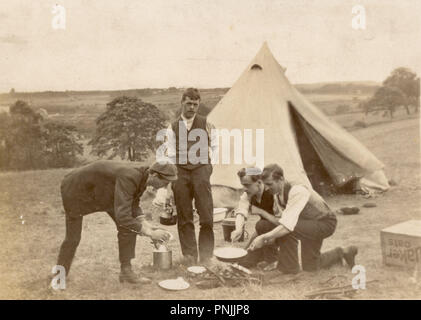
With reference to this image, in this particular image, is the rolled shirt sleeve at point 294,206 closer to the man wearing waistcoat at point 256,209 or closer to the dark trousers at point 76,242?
the man wearing waistcoat at point 256,209

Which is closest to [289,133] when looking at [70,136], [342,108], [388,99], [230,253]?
[342,108]

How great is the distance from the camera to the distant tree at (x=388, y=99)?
5.94m

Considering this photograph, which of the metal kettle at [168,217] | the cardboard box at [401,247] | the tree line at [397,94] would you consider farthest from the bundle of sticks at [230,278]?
the tree line at [397,94]

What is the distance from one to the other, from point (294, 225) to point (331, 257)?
59 centimetres

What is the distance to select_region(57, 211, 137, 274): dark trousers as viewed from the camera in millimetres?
5137

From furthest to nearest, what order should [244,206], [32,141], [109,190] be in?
1. [32,141]
2. [244,206]
3. [109,190]

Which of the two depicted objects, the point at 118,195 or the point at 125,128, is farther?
the point at 125,128

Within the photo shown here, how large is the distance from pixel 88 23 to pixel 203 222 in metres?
A: 2.66

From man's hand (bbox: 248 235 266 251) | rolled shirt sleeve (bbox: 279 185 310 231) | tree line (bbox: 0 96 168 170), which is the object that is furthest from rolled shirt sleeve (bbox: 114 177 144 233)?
rolled shirt sleeve (bbox: 279 185 310 231)

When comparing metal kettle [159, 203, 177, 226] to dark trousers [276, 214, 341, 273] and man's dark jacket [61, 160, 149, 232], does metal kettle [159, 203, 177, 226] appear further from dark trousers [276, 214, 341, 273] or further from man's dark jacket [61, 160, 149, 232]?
dark trousers [276, 214, 341, 273]

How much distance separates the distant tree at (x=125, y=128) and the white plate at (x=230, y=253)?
4.76 feet

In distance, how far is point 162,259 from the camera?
535cm

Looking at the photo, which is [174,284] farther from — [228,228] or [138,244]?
[228,228]

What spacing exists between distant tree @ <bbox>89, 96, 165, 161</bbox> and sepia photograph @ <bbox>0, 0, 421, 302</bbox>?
2 centimetres
